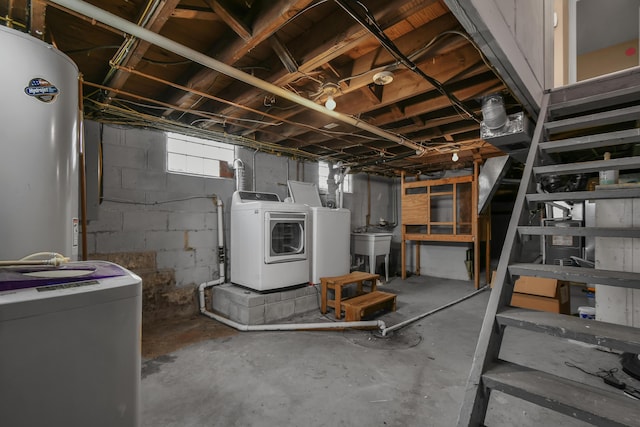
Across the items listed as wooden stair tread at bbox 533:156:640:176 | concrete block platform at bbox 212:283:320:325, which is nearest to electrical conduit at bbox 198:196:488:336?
concrete block platform at bbox 212:283:320:325

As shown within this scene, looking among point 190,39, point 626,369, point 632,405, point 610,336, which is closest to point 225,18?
point 190,39

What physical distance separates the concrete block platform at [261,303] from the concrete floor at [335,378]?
262 millimetres

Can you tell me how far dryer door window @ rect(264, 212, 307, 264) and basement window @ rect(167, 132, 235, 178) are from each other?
1177 mm

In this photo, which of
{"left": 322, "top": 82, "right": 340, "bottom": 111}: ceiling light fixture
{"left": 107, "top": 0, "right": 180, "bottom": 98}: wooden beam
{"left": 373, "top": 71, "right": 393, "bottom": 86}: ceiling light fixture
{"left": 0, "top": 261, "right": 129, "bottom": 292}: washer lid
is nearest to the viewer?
{"left": 0, "top": 261, "right": 129, "bottom": 292}: washer lid

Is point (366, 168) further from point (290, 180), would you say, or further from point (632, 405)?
point (632, 405)

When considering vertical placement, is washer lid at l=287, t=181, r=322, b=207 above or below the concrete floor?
above

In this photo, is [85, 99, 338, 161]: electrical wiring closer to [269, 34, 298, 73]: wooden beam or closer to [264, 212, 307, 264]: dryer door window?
[264, 212, 307, 264]: dryer door window

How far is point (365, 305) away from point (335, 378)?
1200mm

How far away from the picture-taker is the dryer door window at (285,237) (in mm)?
3485

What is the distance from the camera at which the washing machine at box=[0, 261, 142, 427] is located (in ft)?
2.21

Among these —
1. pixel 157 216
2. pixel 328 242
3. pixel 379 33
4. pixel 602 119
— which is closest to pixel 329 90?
pixel 379 33

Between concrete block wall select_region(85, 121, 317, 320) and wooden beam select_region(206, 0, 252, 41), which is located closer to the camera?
wooden beam select_region(206, 0, 252, 41)

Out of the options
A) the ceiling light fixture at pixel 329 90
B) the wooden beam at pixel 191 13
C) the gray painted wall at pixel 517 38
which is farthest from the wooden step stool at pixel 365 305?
the wooden beam at pixel 191 13

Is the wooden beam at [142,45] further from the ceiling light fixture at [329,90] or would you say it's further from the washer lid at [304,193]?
the washer lid at [304,193]
